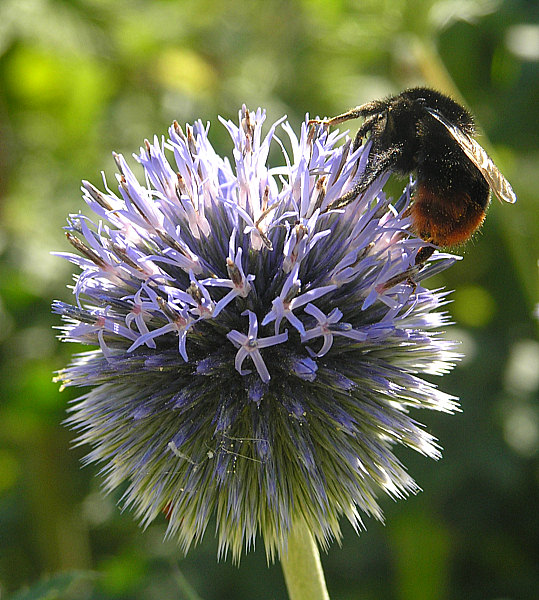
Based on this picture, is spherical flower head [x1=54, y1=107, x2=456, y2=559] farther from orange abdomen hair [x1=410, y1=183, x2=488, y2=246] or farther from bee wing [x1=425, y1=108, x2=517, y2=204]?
bee wing [x1=425, y1=108, x2=517, y2=204]

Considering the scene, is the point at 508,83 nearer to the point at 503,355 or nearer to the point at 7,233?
the point at 503,355

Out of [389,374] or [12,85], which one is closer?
[389,374]

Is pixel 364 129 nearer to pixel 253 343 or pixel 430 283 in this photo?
pixel 253 343

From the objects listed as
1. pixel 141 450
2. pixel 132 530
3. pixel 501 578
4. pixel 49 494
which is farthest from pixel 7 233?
pixel 501 578

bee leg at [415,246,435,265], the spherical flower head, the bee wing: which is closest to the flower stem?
the spherical flower head

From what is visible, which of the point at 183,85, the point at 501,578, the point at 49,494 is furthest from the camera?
A: the point at 183,85
